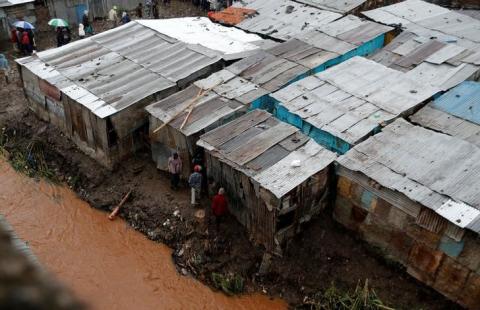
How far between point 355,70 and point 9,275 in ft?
41.4

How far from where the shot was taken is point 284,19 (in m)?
17.6

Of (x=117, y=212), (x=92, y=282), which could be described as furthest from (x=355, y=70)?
(x=92, y=282)

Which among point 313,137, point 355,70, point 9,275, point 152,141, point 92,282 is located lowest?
point 92,282

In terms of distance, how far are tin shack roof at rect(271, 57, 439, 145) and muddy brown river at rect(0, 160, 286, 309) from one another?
448 cm

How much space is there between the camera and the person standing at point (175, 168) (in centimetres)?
1208

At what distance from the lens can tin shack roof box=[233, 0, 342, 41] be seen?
55.3 feet

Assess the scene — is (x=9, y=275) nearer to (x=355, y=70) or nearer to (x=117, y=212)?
(x=117, y=212)

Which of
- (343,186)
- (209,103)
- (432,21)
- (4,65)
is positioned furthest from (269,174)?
(4,65)

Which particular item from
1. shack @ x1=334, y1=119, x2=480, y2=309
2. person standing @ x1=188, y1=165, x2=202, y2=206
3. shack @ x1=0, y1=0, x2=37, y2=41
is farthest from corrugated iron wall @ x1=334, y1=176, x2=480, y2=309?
shack @ x1=0, y1=0, x2=37, y2=41

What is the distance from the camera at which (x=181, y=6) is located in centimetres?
2372

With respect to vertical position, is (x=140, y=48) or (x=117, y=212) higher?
(x=140, y=48)

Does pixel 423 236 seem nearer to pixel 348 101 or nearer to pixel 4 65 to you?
pixel 348 101

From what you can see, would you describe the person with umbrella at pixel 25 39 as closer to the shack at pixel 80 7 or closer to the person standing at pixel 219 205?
the shack at pixel 80 7

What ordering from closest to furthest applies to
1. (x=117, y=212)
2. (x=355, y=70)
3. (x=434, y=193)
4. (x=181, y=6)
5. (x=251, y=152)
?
1. (x=434, y=193)
2. (x=251, y=152)
3. (x=117, y=212)
4. (x=355, y=70)
5. (x=181, y=6)
